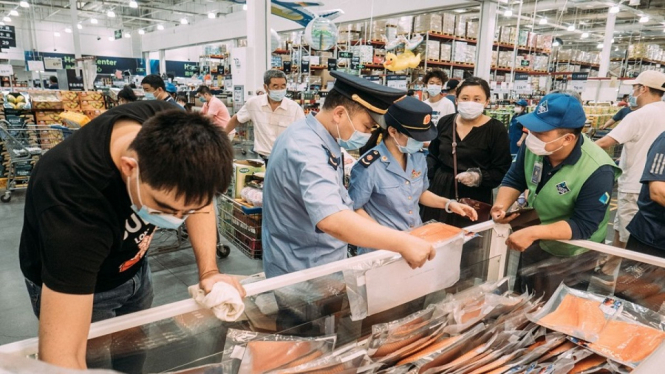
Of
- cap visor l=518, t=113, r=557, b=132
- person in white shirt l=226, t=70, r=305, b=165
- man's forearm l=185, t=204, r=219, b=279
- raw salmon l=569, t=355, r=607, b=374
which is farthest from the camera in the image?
person in white shirt l=226, t=70, r=305, b=165

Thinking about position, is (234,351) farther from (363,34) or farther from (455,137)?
(363,34)

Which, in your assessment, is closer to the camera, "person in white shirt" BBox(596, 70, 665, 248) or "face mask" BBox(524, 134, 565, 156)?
"face mask" BBox(524, 134, 565, 156)

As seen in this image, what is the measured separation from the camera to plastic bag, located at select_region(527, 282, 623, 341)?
1443mm

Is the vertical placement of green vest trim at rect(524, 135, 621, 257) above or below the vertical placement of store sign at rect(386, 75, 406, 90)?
below

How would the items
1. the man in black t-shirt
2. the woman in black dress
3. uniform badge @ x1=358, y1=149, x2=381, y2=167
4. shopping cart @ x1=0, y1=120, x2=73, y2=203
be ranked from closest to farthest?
1. the man in black t-shirt
2. uniform badge @ x1=358, y1=149, x2=381, y2=167
3. the woman in black dress
4. shopping cart @ x1=0, y1=120, x2=73, y2=203

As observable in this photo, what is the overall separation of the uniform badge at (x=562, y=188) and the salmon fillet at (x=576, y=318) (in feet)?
1.59

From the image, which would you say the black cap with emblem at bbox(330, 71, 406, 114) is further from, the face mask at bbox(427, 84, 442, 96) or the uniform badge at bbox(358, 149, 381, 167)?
the face mask at bbox(427, 84, 442, 96)

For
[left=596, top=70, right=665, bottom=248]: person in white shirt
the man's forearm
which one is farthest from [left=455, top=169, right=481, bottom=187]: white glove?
the man's forearm

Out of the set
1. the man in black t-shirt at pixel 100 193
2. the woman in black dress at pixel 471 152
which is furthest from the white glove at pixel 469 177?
the man in black t-shirt at pixel 100 193

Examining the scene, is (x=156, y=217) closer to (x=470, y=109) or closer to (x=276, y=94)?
(x=470, y=109)

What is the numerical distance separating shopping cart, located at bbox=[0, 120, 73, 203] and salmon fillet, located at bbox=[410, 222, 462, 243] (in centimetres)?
643

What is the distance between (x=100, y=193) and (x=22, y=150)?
22.2 ft

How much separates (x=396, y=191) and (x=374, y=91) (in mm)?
661

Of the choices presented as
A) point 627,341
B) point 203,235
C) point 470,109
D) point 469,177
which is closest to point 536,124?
point 627,341
